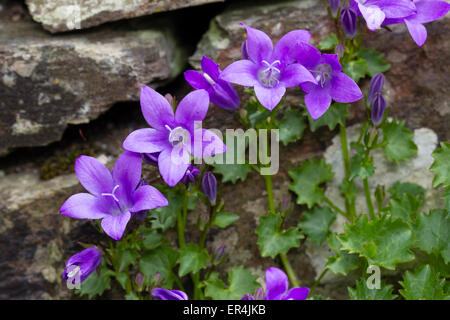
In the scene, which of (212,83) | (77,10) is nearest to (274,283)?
(212,83)

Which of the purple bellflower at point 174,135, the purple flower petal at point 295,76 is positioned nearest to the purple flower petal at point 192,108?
the purple bellflower at point 174,135

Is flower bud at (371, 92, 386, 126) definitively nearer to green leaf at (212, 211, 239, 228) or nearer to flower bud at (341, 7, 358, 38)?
flower bud at (341, 7, 358, 38)

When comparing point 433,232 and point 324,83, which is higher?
point 324,83

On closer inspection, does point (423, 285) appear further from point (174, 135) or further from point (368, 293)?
point (174, 135)

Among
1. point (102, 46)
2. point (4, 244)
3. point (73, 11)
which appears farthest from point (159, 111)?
point (4, 244)

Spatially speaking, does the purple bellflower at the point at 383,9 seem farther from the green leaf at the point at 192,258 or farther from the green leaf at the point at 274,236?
the green leaf at the point at 192,258
